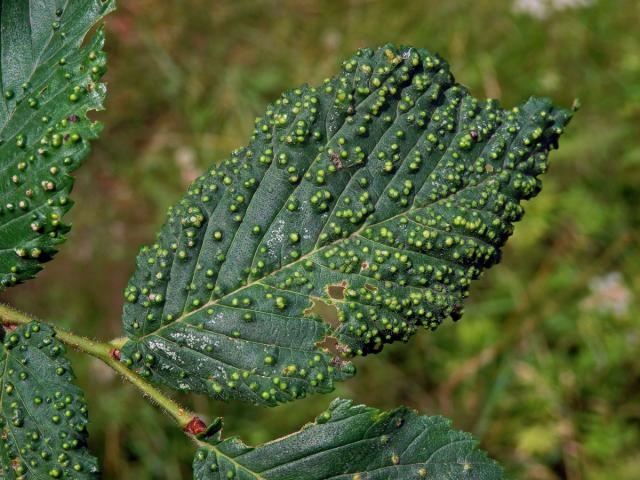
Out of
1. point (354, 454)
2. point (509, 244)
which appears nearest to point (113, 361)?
point (354, 454)

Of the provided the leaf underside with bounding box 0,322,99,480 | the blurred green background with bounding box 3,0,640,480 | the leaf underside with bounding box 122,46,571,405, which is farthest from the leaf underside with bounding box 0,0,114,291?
the blurred green background with bounding box 3,0,640,480

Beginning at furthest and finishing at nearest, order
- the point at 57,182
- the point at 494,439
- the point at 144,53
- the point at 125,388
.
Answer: the point at 144,53, the point at 125,388, the point at 494,439, the point at 57,182

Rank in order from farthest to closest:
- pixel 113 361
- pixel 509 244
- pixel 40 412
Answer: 1. pixel 509 244
2. pixel 113 361
3. pixel 40 412

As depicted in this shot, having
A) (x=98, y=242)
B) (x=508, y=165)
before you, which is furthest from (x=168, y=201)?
(x=508, y=165)

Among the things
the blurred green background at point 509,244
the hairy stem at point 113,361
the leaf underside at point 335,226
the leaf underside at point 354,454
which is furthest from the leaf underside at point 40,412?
the blurred green background at point 509,244

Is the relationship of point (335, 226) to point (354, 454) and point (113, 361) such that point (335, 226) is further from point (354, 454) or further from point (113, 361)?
point (113, 361)

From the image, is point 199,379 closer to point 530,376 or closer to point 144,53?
point 530,376
